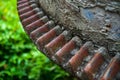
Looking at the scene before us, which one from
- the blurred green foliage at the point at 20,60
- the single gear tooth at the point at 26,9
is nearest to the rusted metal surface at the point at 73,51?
the single gear tooth at the point at 26,9

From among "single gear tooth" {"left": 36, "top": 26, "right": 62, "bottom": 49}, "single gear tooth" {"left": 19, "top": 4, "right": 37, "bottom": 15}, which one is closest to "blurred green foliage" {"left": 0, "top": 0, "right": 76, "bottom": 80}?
"single gear tooth" {"left": 19, "top": 4, "right": 37, "bottom": 15}

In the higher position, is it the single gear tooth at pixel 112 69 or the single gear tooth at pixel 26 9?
the single gear tooth at pixel 26 9

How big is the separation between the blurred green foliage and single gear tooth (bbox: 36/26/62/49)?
6.69ft

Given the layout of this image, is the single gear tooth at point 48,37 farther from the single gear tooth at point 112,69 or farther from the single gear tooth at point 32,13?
the single gear tooth at point 112,69

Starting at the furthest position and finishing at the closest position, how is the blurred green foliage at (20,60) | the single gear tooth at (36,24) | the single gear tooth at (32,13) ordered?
the blurred green foliage at (20,60), the single gear tooth at (32,13), the single gear tooth at (36,24)

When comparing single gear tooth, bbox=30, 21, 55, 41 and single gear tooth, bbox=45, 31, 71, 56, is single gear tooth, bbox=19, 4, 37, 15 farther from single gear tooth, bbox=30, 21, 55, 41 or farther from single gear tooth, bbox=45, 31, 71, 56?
single gear tooth, bbox=45, 31, 71, 56

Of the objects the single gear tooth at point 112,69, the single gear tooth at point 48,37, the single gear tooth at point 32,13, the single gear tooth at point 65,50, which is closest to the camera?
the single gear tooth at point 112,69

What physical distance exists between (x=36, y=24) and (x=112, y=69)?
73 centimetres

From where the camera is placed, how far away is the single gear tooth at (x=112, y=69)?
4.76ft

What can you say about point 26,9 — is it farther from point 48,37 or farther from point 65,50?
point 65,50

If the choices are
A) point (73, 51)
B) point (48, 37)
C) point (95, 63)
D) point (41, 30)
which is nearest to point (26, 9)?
point (41, 30)

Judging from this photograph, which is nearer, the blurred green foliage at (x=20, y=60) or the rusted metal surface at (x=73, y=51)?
the rusted metal surface at (x=73, y=51)

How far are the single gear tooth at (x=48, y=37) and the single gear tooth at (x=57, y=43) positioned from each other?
1.8 inches

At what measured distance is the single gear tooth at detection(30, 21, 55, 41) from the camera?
1856 millimetres
